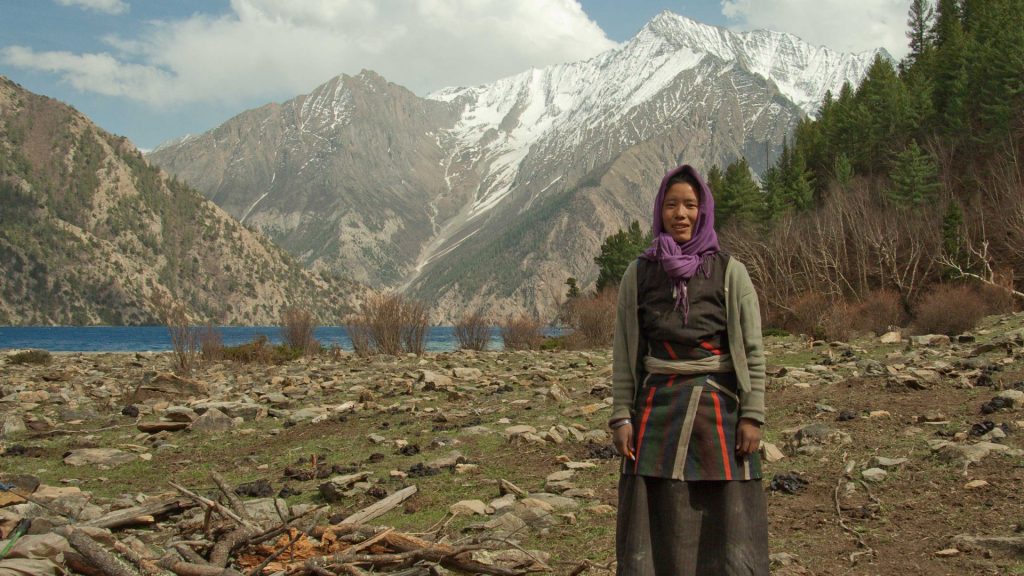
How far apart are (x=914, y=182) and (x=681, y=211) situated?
147 ft

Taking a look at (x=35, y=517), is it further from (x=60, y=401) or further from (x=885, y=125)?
(x=885, y=125)

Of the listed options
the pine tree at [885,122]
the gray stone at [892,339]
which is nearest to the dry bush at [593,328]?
the gray stone at [892,339]

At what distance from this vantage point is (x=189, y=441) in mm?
10703

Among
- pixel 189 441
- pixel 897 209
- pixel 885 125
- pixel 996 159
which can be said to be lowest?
pixel 189 441

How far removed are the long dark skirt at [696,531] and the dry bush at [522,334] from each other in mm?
29820

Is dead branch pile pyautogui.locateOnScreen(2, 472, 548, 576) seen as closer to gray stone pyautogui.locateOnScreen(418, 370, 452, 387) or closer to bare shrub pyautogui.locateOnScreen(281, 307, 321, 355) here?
gray stone pyautogui.locateOnScreen(418, 370, 452, 387)

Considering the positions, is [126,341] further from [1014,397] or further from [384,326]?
[1014,397]

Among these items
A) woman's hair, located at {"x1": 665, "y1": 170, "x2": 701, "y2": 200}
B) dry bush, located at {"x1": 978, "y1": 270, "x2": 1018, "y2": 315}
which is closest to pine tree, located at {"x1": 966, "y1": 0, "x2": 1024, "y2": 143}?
dry bush, located at {"x1": 978, "y1": 270, "x2": 1018, "y2": 315}

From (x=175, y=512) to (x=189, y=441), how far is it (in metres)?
4.65

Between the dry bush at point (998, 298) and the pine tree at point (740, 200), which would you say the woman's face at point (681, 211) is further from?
the pine tree at point (740, 200)

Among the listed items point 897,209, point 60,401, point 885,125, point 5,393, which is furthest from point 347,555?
point 885,125

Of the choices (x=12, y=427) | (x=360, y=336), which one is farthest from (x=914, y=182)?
(x=12, y=427)

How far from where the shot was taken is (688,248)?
3.83 m

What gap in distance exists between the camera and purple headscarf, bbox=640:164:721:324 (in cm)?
375
